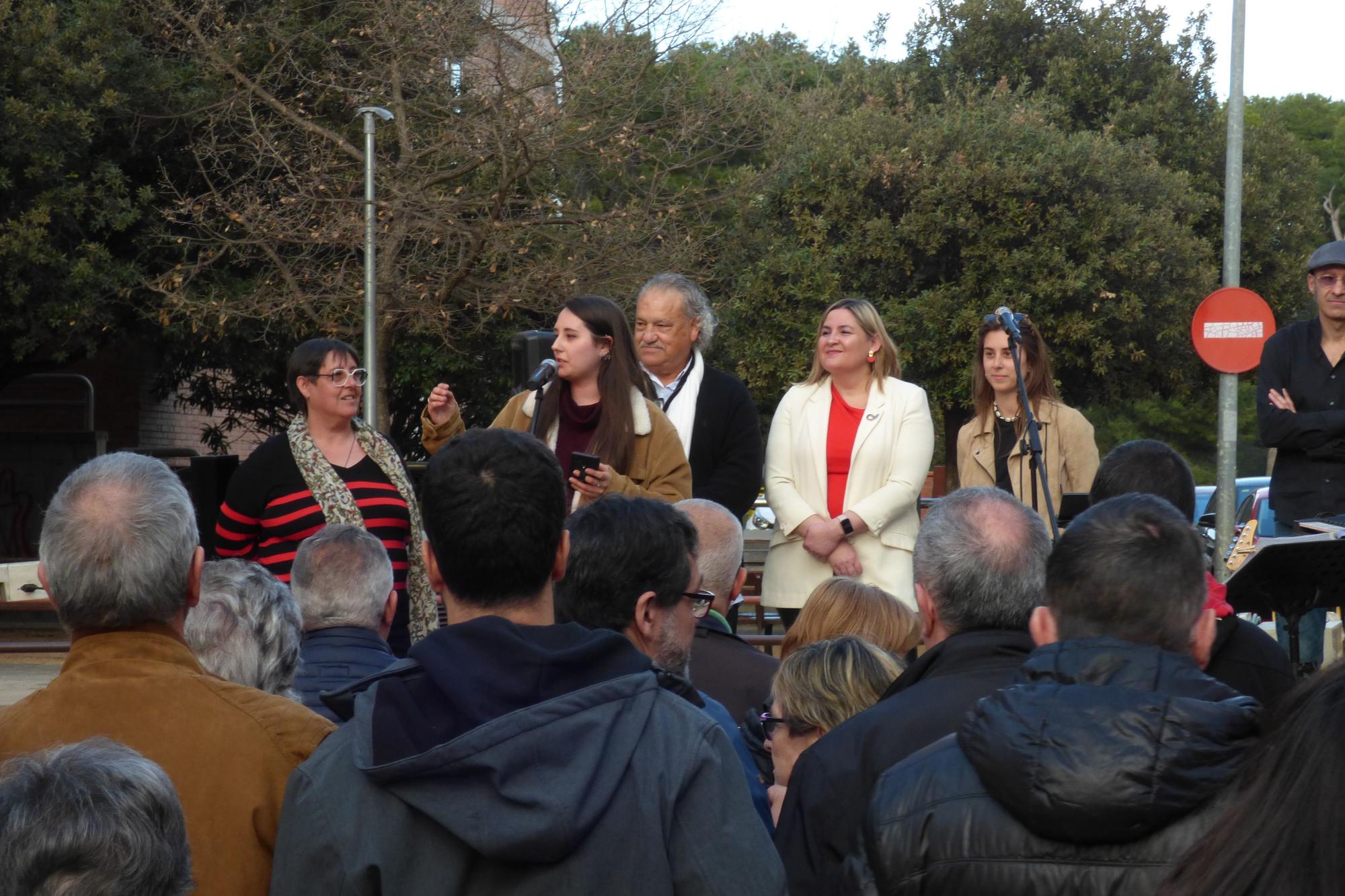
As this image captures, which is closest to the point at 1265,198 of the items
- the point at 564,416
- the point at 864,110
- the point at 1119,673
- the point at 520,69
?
the point at 864,110

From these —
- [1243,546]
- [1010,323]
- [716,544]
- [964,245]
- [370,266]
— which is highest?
[964,245]

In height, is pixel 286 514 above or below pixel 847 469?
below

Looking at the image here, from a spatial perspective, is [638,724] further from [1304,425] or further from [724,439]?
[1304,425]

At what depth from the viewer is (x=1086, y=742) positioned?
6.70ft

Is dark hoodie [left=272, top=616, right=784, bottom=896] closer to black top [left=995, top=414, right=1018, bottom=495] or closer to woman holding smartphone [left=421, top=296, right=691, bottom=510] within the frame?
woman holding smartphone [left=421, top=296, right=691, bottom=510]

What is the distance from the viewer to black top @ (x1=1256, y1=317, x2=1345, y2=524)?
262 inches

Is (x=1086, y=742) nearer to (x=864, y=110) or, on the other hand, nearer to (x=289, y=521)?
(x=289, y=521)

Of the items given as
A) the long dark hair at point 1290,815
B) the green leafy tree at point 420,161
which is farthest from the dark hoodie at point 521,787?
the green leafy tree at point 420,161

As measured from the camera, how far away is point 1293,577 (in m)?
4.77

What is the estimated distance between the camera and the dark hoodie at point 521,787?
2.10 m

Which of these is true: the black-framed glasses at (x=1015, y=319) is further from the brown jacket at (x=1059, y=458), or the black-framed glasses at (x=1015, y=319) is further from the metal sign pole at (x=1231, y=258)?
the metal sign pole at (x=1231, y=258)

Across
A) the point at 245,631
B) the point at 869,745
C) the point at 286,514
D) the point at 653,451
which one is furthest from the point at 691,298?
the point at 869,745

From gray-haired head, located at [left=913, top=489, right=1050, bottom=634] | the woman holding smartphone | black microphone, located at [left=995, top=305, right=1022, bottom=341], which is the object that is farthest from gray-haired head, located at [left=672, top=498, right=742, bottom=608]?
black microphone, located at [left=995, top=305, right=1022, bottom=341]

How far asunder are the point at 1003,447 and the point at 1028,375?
345mm
